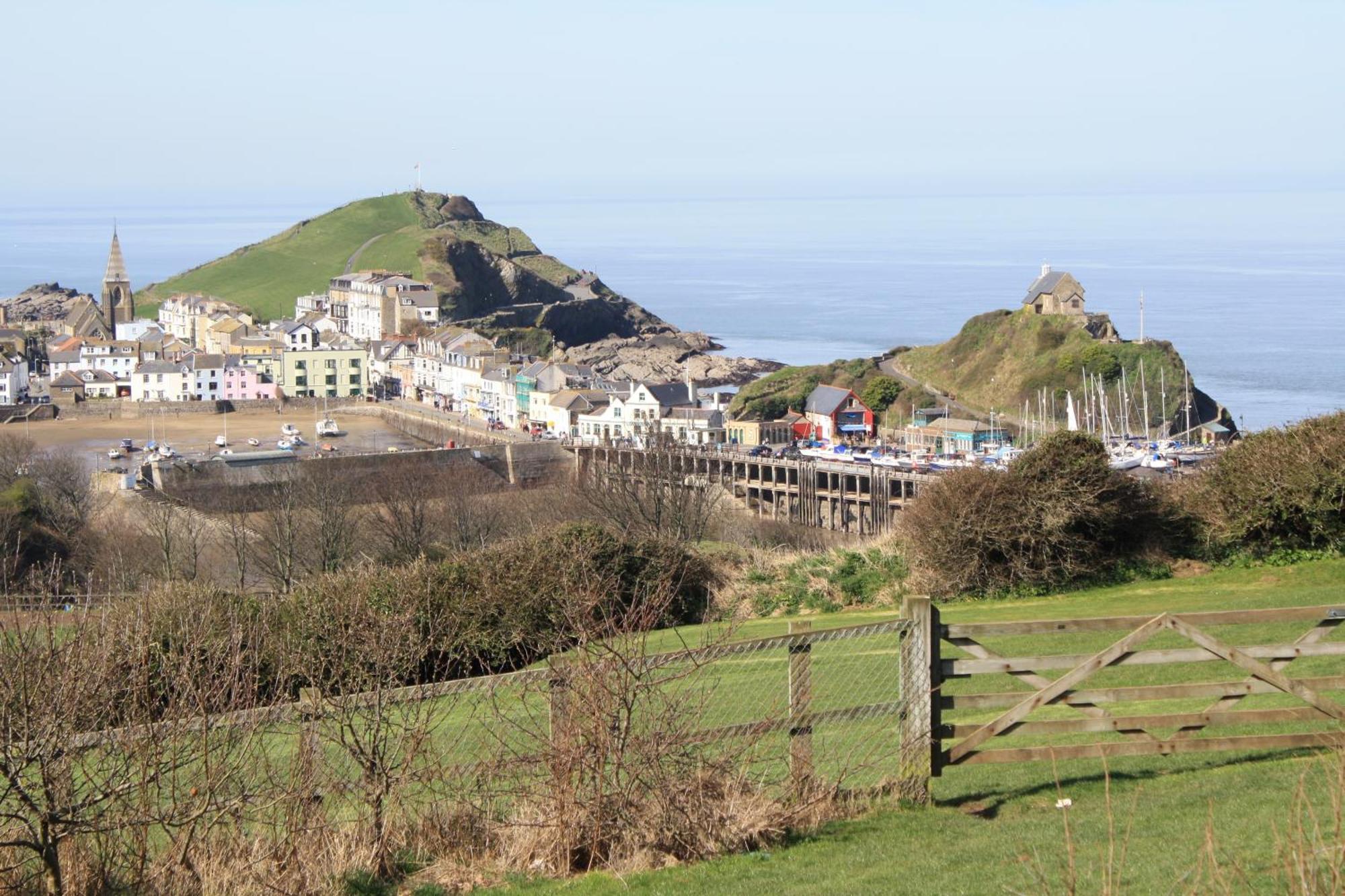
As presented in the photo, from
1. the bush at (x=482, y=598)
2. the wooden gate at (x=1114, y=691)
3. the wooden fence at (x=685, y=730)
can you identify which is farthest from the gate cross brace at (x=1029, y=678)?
the bush at (x=482, y=598)

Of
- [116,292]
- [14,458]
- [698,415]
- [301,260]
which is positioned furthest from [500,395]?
[301,260]

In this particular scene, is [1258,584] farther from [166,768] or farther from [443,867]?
[166,768]

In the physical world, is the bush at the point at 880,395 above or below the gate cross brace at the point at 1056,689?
above

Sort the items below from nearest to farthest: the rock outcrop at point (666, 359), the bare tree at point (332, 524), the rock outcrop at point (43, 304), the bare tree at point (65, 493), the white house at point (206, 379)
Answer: the bare tree at point (332, 524) → the bare tree at point (65, 493) → the white house at point (206, 379) → the rock outcrop at point (666, 359) → the rock outcrop at point (43, 304)

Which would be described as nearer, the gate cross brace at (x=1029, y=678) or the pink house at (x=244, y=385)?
the gate cross brace at (x=1029, y=678)

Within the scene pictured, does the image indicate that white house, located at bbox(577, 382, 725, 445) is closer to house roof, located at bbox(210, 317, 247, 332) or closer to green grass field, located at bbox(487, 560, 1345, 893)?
house roof, located at bbox(210, 317, 247, 332)

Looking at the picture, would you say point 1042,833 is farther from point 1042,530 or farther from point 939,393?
point 939,393

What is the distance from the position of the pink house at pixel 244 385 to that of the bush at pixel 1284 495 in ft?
266

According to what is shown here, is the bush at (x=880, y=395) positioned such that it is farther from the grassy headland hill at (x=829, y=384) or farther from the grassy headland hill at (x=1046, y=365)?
the grassy headland hill at (x=1046, y=365)

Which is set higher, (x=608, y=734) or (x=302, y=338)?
(x=302, y=338)

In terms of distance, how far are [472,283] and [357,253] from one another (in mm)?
23455

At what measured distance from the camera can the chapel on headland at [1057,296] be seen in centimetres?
7681

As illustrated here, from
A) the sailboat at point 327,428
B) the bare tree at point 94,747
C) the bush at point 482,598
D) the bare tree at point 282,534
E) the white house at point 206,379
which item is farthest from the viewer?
the white house at point 206,379

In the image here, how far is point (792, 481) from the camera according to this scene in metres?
57.6
